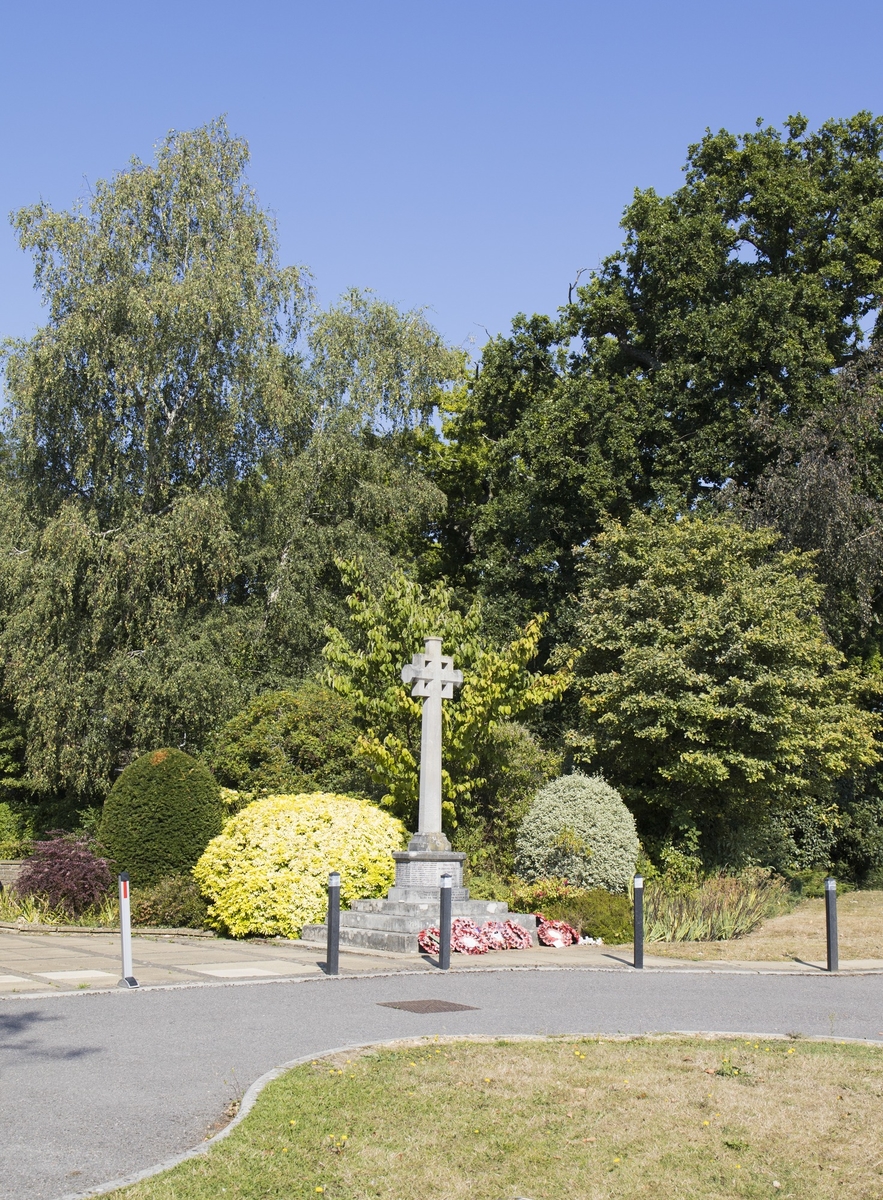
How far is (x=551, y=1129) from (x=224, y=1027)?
3.36 m

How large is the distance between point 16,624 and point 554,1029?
1972 cm

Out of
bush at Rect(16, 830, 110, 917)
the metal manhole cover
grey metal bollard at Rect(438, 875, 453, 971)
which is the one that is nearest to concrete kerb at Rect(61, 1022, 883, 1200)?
the metal manhole cover

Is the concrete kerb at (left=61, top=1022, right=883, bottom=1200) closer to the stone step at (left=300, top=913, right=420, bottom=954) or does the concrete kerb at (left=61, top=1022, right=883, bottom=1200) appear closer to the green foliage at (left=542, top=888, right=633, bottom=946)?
the stone step at (left=300, top=913, right=420, bottom=954)

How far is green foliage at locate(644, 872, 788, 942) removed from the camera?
1562cm

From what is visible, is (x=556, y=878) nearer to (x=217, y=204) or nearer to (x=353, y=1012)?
(x=353, y=1012)

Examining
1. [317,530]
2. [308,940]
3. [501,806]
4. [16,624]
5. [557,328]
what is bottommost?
[308,940]

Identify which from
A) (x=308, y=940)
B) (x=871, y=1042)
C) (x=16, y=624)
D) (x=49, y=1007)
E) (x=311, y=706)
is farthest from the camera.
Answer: (x=16, y=624)

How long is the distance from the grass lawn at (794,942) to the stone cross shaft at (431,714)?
10.7 feet

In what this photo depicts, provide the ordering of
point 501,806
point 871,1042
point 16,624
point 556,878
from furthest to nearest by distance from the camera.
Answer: point 16,624, point 501,806, point 556,878, point 871,1042

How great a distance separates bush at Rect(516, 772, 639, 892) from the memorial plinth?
6.01 ft

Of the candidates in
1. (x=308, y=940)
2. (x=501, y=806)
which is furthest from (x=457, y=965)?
(x=501, y=806)

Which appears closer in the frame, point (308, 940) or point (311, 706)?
point (308, 940)

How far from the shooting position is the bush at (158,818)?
17484mm

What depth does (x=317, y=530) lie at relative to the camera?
29922 mm
